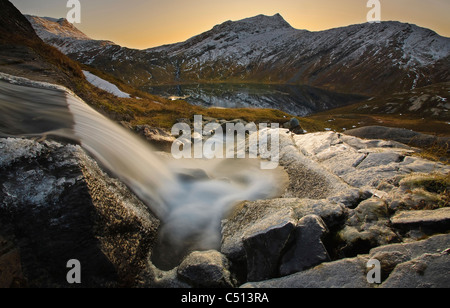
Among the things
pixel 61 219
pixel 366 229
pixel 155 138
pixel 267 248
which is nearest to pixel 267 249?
pixel 267 248

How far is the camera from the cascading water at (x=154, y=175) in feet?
35.3

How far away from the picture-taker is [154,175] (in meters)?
14.5

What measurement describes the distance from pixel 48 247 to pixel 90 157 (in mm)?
3957

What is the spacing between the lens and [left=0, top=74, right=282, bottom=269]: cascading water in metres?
10.8

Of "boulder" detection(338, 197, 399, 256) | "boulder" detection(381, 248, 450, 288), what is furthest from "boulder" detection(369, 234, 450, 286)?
"boulder" detection(338, 197, 399, 256)

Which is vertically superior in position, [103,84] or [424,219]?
[103,84]

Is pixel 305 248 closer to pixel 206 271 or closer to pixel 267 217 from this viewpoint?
pixel 267 217

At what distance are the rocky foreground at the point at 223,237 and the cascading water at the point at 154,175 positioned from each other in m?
1.04

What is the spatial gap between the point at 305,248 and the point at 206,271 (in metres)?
3.55

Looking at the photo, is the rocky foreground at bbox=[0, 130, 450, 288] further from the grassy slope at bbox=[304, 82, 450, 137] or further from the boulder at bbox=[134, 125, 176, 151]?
the grassy slope at bbox=[304, 82, 450, 137]

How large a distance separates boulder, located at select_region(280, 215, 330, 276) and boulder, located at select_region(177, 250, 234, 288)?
6.71 ft

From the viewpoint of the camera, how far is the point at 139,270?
8961mm

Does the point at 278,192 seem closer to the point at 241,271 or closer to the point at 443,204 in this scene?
the point at 241,271

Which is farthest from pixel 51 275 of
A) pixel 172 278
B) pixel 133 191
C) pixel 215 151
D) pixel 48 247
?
pixel 215 151
